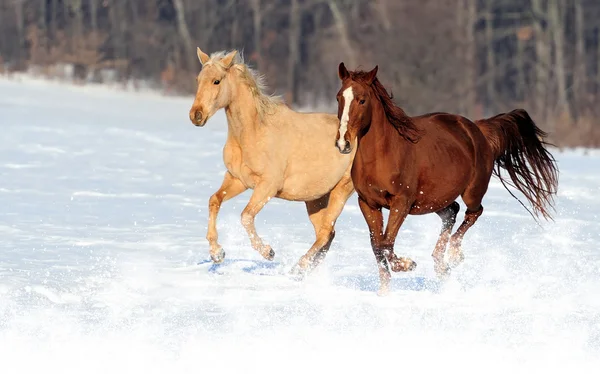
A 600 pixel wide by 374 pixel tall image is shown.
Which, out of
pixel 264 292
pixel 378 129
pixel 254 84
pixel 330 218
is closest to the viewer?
pixel 378 129

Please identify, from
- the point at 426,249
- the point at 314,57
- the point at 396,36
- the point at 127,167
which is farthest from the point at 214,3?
the point at 426,249

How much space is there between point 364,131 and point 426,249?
3002mm

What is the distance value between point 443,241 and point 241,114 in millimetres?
1722

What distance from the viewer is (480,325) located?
277 inches

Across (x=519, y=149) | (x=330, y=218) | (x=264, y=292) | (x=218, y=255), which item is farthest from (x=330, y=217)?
(x=519, y=149)

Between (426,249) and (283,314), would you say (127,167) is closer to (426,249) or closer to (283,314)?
(426,249)

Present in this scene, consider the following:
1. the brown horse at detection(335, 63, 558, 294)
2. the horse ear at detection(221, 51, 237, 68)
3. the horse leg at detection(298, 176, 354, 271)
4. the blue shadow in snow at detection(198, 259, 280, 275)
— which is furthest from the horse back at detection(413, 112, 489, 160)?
the blue shadow in snow at detection(198, 259, 280, 275)

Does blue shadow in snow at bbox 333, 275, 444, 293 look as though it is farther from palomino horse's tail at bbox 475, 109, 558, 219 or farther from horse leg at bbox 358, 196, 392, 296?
palomino horse's tail at bbox 475, 109, 558, 219

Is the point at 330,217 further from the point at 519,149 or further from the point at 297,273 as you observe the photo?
the point at 519,149

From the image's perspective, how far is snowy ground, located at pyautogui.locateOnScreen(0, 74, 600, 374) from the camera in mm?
6203

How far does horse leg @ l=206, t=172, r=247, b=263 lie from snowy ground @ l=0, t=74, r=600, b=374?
19 centimetres

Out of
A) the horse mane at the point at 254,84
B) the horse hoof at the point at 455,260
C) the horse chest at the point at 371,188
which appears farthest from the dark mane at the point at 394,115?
the horse mane at the point at 254,84

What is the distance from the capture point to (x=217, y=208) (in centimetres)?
881

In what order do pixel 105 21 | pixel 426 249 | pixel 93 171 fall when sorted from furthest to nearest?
1. pixel 105 21
2. pixel 93 171
3. pixel 426 249
